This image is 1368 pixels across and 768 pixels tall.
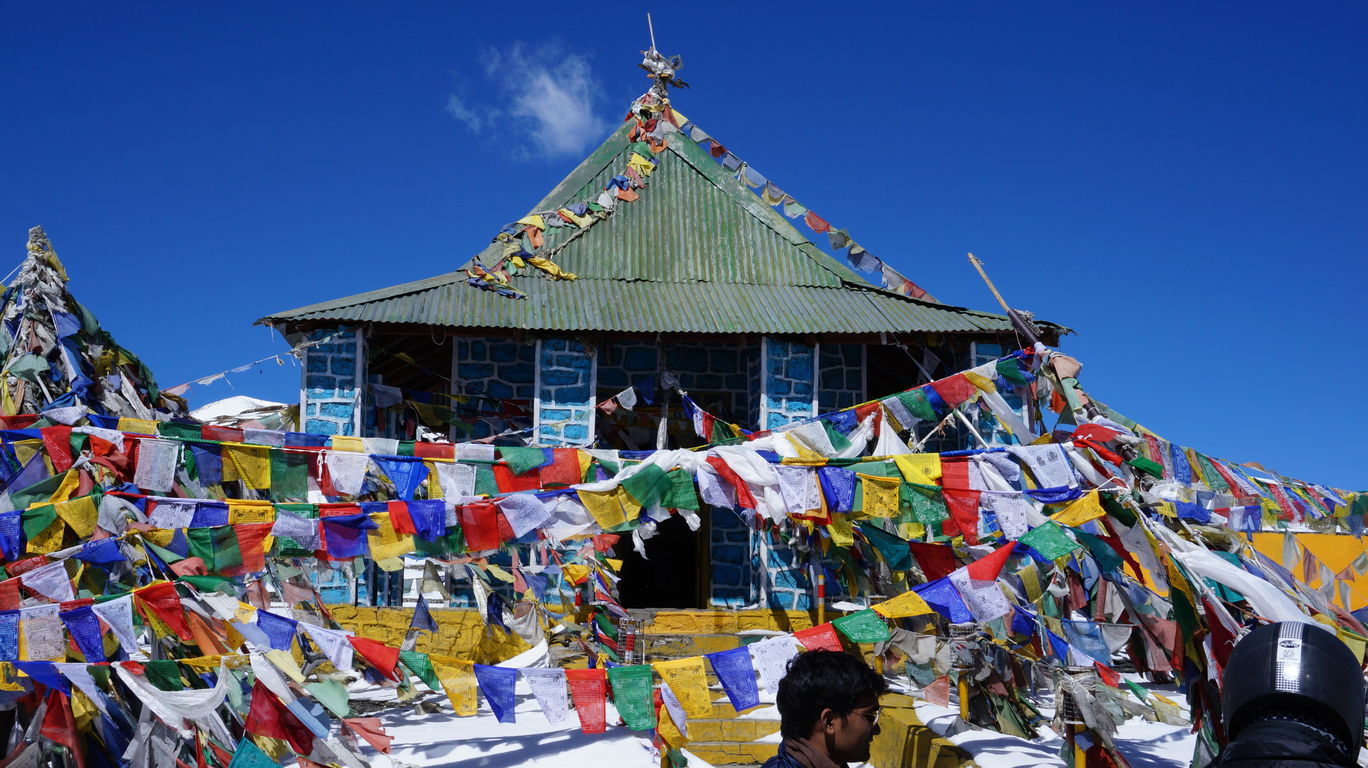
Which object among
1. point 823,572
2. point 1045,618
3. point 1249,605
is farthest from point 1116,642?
point 823,572

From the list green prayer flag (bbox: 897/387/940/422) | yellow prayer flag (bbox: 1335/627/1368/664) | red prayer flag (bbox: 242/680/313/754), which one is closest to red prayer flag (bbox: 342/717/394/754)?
red prayer flag (bbox: 242/680/313/754)

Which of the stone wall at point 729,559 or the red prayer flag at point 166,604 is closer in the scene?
the red prayer flag at point 166,604

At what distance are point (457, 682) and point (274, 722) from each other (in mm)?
1126

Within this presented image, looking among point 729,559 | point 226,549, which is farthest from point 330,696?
point 729,559

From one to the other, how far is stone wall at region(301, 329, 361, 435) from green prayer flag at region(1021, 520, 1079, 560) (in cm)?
858

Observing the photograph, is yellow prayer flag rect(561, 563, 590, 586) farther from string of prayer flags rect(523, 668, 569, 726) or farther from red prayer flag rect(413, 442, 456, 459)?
string of prayer flags rect(523, 668, 569, 726)

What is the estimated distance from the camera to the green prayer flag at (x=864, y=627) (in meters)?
6.12

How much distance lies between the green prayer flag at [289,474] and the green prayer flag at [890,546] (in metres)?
4.48

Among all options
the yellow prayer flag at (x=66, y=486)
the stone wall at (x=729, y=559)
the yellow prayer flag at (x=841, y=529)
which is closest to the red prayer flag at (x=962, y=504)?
the yellow prayer flag at (x=841, y=529)

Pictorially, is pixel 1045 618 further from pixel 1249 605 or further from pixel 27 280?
pixel 27 280

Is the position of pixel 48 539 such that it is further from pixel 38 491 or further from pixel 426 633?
pixel 426 633

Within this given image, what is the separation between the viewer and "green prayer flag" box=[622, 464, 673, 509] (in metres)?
7.33

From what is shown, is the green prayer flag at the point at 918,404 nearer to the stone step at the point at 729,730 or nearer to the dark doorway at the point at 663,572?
the stone step at the point at 729,730

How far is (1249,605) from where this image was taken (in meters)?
5.66
